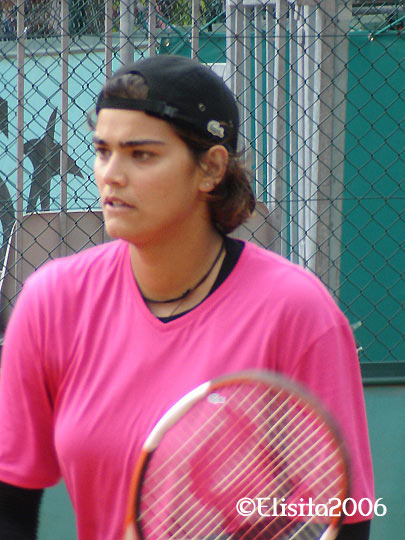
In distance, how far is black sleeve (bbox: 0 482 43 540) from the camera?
1.57 meters

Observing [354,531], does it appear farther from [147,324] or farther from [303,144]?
[303,144]

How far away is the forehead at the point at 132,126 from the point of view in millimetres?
1484

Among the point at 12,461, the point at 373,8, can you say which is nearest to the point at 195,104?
the point at 12,461

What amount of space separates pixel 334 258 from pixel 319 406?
2.29m

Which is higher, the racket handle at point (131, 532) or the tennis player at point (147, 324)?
the tennis player at point (147, 324)

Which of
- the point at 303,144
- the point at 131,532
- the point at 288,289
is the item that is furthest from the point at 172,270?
the point at 303,144

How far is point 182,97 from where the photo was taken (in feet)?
4.95

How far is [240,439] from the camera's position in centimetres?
147

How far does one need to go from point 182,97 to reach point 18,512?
0.84 metres

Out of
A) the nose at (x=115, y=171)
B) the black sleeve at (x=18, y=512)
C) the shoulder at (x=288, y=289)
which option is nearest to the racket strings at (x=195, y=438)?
the shoulder at (x=288, y=289)

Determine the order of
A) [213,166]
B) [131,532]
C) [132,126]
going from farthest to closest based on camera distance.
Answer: [213,166], [132,126], [131,532]

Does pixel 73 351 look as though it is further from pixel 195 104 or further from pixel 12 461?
pixel 195 104

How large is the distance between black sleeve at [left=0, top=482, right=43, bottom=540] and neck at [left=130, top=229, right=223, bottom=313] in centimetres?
44

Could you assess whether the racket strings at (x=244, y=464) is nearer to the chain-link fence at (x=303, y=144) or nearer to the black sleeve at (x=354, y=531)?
the black sleeve at (x=354, y=531)
